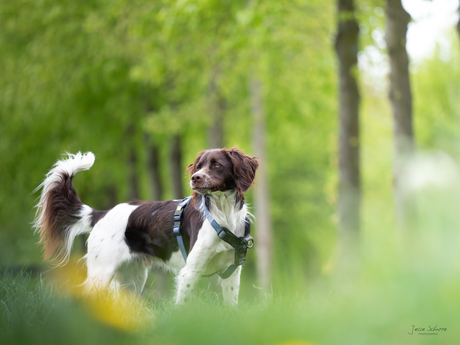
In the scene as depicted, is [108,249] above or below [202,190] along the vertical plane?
below

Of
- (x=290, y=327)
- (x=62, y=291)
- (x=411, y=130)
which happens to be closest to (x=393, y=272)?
(x=290, y=327)

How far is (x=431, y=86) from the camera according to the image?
14398 millimetres

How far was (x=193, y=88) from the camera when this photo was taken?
1292 centimetres

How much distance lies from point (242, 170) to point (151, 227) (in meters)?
1.06

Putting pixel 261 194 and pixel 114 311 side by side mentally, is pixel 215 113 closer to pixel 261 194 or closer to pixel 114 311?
pixel 261 194

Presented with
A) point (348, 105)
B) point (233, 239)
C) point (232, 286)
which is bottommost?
point (232, 286)

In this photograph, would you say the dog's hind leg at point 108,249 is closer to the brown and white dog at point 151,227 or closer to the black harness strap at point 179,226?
the brown and white dog at point 151,227

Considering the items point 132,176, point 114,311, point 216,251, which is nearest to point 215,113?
point 132,176

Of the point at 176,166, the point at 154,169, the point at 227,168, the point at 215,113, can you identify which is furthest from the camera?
the point at 154,169

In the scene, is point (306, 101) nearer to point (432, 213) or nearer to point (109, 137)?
point (109, 137)

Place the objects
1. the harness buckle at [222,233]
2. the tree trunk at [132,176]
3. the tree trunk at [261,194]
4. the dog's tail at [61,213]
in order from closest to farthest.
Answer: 1. the harness buckle at [222,233]
2. the dog's tail at [61,213]
3. the tree trunk at [261,194]
4. the tree trunk at [132,176]

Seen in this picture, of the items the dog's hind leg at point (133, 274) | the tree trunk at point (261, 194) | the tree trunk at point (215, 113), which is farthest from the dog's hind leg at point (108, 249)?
the tree trunk at point (261, 194)

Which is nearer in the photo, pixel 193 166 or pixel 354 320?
pixel 354 320

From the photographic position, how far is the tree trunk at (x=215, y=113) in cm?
1175
